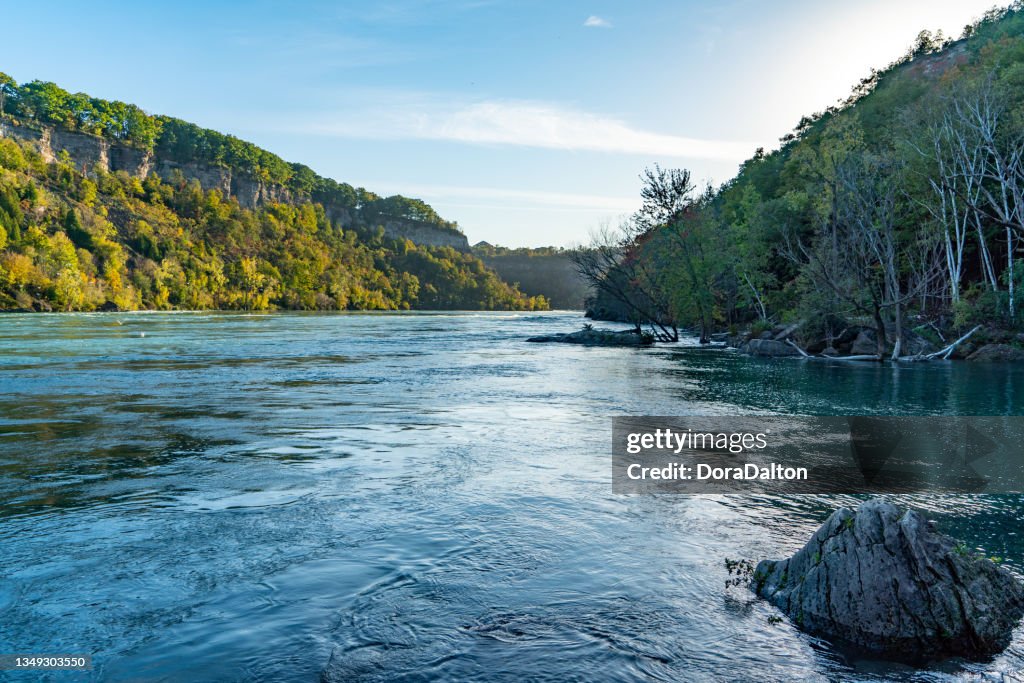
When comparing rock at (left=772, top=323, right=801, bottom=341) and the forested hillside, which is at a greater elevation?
the forested hillside

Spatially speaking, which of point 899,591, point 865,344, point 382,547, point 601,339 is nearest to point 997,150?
point 865,344

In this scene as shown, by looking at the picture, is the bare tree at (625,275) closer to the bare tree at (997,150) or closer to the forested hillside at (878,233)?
the forested hillside at (878,233)

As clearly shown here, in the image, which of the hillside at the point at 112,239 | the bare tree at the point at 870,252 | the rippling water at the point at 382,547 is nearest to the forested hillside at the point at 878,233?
Answer: the bare tree at the point at 870,252

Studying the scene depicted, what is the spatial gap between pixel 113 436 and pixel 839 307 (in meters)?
37.1

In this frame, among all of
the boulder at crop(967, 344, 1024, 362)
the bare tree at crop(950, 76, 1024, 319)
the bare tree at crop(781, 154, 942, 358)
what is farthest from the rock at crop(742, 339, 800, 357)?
the bare tree at crop(950, 76, 1024, 319)

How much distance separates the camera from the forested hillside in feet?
118

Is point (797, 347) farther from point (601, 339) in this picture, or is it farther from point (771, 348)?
point (601, 339)

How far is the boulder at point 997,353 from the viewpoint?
33.3 m

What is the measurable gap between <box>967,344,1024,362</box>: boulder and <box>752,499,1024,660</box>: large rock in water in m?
33.7

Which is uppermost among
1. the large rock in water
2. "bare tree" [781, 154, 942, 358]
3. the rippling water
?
"bare tree" [781, 154, 942, 358]

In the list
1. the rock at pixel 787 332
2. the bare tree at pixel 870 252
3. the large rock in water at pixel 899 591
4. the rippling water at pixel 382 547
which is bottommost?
the rippling water at pixel 382 547

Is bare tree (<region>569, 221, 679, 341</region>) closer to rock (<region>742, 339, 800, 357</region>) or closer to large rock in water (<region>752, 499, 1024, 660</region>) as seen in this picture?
rock (<region>742, 339, 800, 357</region>)

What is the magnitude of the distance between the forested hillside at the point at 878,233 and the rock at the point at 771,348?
183cm

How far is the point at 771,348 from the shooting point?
4028cm
